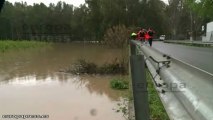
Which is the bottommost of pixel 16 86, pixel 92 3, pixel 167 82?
pixel 16 86

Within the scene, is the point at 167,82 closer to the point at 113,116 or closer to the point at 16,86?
the point at 113,116

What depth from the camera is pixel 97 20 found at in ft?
309

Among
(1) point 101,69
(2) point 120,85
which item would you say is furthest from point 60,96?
(1) point 101,69

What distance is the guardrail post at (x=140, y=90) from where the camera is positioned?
120 inches

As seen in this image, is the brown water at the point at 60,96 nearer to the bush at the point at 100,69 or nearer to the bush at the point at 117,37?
the bush at the point at 100,69

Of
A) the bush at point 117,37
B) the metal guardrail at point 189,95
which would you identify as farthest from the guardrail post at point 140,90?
the bush at point 117,37

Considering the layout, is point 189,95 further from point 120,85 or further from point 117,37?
point 117,37

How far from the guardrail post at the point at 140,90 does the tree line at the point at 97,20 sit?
64480 millimetres

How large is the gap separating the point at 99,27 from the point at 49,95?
7381cm

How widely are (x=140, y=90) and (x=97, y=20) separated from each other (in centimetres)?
9161

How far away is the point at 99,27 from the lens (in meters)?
92.2

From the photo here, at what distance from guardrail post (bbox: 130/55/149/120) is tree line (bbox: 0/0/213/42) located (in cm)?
6448

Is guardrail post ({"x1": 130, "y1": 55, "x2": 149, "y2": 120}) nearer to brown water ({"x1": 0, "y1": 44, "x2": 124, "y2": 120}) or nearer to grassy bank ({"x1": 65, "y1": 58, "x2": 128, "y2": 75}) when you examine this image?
brown water ({"x1": 0, "y1": 44, "x2": 124, "y2": 120})

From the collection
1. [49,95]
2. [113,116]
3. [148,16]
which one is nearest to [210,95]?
[113,116]
